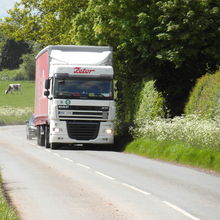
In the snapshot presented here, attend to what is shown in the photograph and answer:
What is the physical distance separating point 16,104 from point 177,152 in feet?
231

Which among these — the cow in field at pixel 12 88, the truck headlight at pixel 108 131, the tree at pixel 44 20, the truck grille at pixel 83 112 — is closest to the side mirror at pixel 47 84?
the truck grille at pixel 83 112

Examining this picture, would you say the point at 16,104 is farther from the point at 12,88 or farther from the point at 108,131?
the point at 108,131

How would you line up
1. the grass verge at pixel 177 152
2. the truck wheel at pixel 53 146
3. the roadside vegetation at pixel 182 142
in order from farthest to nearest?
1. the truck wheel at pixel 53 146
2. the roadside vegetation at pixel 182 142
3. the grass verge at pixel 177 152

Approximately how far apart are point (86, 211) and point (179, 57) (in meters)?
22.1

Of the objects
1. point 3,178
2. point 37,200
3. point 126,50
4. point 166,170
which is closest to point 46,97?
point 126,50

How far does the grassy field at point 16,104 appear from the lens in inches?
2920

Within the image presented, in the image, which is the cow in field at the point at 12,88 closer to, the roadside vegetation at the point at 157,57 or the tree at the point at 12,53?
the tree at the point at 12,53

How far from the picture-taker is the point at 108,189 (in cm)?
1503

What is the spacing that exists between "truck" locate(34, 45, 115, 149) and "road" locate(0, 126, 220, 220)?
5.61 meters

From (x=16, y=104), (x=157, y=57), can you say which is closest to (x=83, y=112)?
(x=157, y=57)

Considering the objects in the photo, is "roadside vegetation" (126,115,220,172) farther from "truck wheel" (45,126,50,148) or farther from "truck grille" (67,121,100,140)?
"truck wheel" (45,126,50,148)

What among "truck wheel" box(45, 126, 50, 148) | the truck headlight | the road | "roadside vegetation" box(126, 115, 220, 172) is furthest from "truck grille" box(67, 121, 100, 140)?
the road

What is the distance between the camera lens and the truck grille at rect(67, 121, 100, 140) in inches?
1169

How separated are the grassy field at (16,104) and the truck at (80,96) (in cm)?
4043
